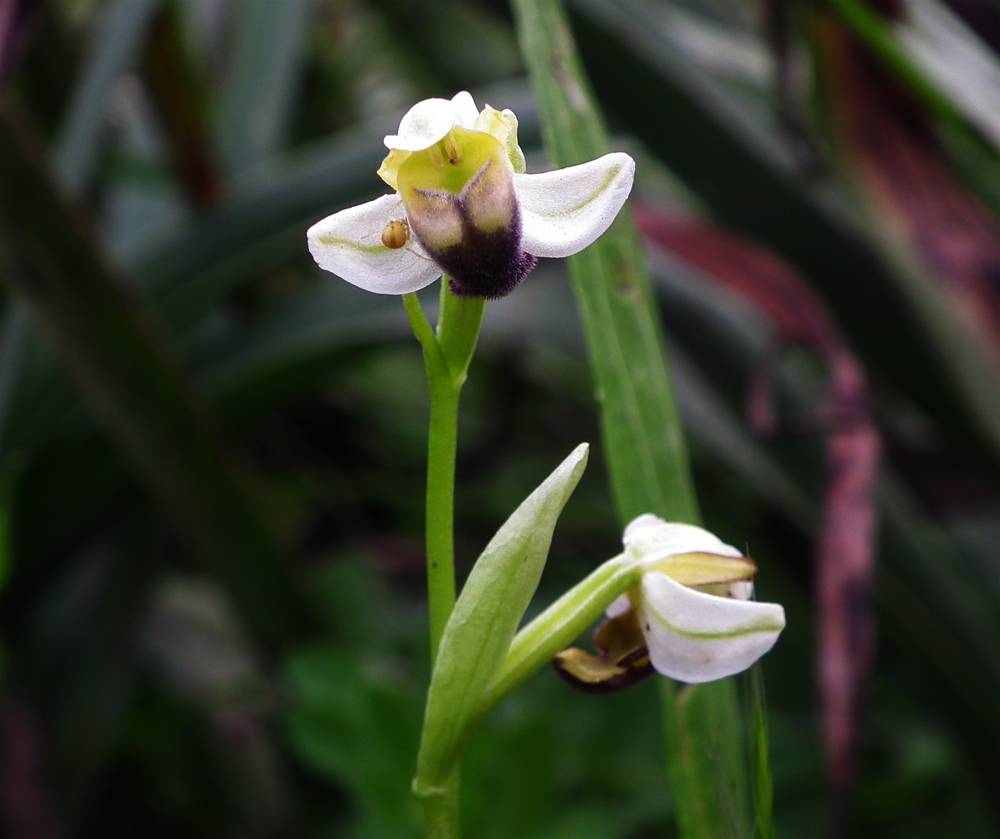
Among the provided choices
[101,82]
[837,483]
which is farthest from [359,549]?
[837,483]

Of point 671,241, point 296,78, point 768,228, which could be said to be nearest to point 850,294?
point 768,228

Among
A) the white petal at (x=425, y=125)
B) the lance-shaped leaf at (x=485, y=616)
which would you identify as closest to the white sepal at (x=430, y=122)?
the white petal at (x=425, y=125)

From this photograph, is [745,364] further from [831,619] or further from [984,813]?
[984,813]

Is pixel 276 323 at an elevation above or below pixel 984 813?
above

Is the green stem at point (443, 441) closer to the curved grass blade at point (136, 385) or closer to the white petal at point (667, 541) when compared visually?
the white petal at point (667, 541)

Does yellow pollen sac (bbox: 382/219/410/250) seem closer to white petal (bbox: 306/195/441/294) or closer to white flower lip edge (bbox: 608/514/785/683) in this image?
white petal (bbox: 306/195/441/294)

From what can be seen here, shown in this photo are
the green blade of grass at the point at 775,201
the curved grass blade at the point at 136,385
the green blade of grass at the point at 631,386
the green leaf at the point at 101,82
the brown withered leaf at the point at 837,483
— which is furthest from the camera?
the green leaf at the point at 101,82
